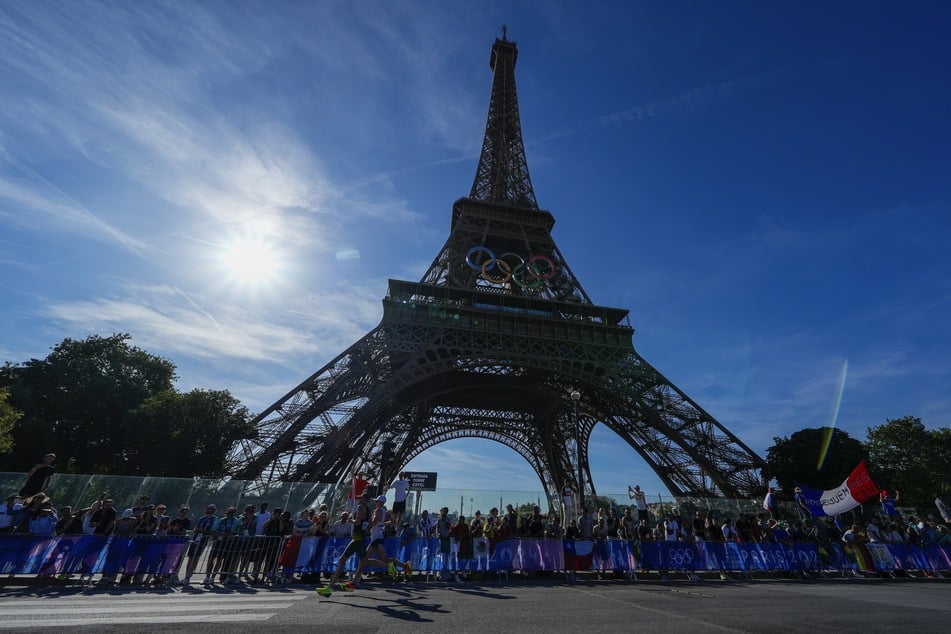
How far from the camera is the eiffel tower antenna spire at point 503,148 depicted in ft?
150

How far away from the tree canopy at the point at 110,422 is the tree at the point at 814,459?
35.2 meters

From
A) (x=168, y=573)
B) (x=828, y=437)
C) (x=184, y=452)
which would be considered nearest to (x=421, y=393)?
(x=184, y=452)

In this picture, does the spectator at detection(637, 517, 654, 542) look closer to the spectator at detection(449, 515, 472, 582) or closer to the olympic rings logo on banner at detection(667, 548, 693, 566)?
the olympic rings logo on banner at detection(667, 548, 693, 566)

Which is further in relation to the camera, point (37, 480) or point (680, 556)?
point (680, 556)

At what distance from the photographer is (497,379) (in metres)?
35.8

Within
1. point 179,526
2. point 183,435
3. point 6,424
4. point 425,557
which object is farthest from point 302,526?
point 6,424

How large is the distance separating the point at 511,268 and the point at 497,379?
10510mm

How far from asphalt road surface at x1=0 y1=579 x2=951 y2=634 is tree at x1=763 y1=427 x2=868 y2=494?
2491 cm

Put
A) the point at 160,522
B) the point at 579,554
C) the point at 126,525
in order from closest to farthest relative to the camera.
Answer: the point at 126,525, the point at 160,522, the point at 579,554

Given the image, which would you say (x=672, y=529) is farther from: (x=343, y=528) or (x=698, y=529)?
(x=343, y=528)

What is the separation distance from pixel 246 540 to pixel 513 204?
3705 cm

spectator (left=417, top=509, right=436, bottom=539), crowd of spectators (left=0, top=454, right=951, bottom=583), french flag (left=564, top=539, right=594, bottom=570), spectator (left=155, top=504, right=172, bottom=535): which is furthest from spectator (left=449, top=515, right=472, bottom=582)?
spectator (left=155, top=504, right=172, bottom=535)

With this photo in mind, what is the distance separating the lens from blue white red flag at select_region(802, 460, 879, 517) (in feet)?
51.6

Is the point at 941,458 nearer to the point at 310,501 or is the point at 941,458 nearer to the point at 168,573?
the point at 310,501
